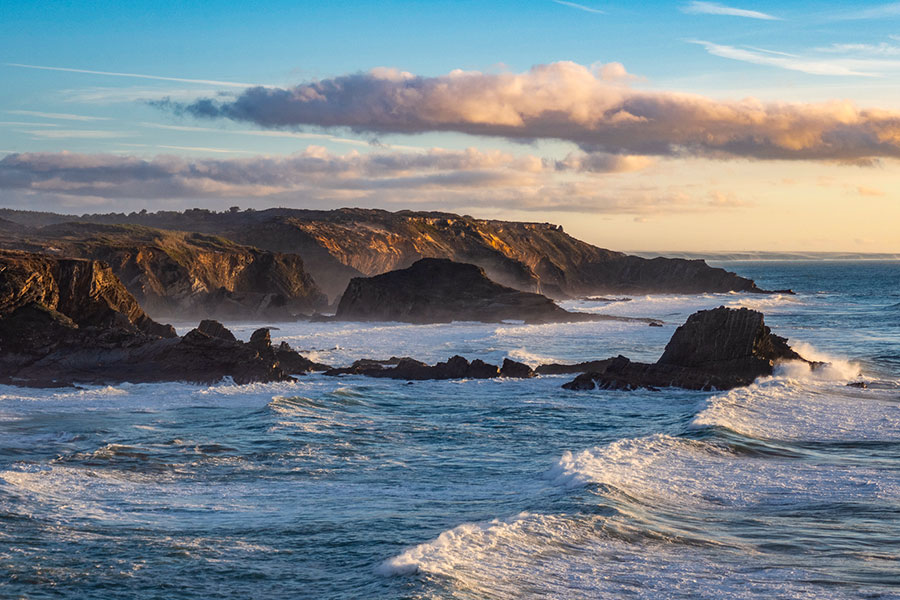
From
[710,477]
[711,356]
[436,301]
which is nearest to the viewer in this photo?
[710,477]

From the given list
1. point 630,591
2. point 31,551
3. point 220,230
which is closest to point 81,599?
point 31,551

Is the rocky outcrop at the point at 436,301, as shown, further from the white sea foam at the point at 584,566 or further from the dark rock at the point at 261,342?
the white sea foam at the point at 584,566

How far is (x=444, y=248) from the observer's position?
12650 cm

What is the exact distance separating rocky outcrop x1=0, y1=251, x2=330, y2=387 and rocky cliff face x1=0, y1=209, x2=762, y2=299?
65.7 meters

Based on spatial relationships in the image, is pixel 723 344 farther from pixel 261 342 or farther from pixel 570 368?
pixel 261 342

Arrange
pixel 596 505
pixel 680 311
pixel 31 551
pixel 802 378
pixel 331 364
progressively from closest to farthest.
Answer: pixel 31 551, pixel 596 505, pixel 802 378, pixel 331 364, pixel 680 311

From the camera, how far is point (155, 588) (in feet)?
37.6

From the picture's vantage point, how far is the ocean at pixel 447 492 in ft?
39.5

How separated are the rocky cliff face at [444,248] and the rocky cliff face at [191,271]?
1942 centimetres

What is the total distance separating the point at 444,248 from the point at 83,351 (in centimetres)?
9663

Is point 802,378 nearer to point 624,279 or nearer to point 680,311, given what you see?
point 680,311

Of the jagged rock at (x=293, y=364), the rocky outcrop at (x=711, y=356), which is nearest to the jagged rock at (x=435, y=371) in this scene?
the jagged rock at (x=293, y=364)

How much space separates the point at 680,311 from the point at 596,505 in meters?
67.7

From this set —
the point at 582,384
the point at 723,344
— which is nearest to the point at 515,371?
the point at 582,384
